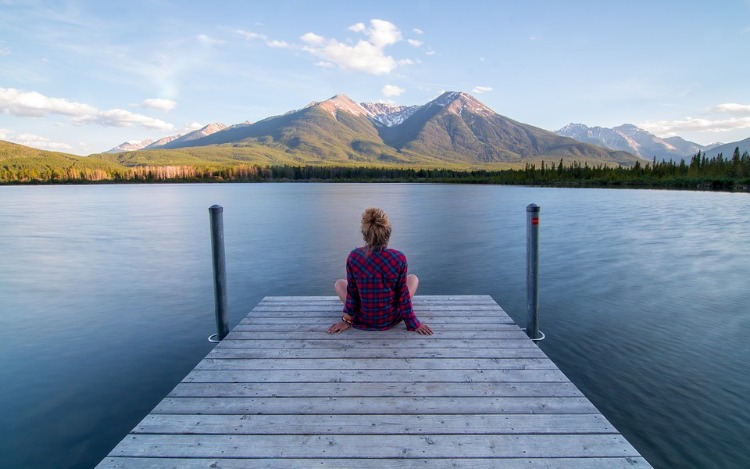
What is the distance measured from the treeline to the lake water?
171ft

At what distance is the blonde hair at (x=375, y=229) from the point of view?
608 cm

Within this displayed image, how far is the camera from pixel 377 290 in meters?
6.24

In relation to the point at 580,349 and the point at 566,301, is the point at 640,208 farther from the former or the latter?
the point at 580,349

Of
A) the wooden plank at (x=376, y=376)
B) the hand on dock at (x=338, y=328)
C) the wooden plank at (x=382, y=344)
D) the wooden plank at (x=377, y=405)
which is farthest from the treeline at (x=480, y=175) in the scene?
the wooden plank at (x=377, y=405)

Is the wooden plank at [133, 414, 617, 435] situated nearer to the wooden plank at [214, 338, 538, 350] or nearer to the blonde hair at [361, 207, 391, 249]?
the wooden plank at [214, 338, 538, 350]

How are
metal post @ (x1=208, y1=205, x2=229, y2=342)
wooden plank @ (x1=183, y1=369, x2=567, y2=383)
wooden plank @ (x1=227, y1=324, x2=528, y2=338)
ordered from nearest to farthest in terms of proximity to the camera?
wooden plank @ (x1=183, y1=369, x2=567, y2=383), wooden plank @ (x1=227, y1=324, x2=528, y2=338), metal post @ (x1=208, y1=205, x2=229, y2=342)

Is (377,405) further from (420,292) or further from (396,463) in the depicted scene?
(420,292)

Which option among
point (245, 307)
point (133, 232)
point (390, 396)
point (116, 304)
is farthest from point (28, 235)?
point (390, 396)

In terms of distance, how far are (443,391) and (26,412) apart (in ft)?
22.3

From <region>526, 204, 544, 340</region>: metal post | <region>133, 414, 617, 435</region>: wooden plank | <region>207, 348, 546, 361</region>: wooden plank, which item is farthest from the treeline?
<region>133, 414, 617, 435</region>: wooden plank

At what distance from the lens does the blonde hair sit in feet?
20.0

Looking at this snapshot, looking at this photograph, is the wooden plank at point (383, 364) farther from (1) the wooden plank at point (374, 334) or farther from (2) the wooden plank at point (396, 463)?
(2) the wooden plank at point (396, 463)

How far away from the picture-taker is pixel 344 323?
6.66 meters

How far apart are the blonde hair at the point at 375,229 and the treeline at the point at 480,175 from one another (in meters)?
78.1
